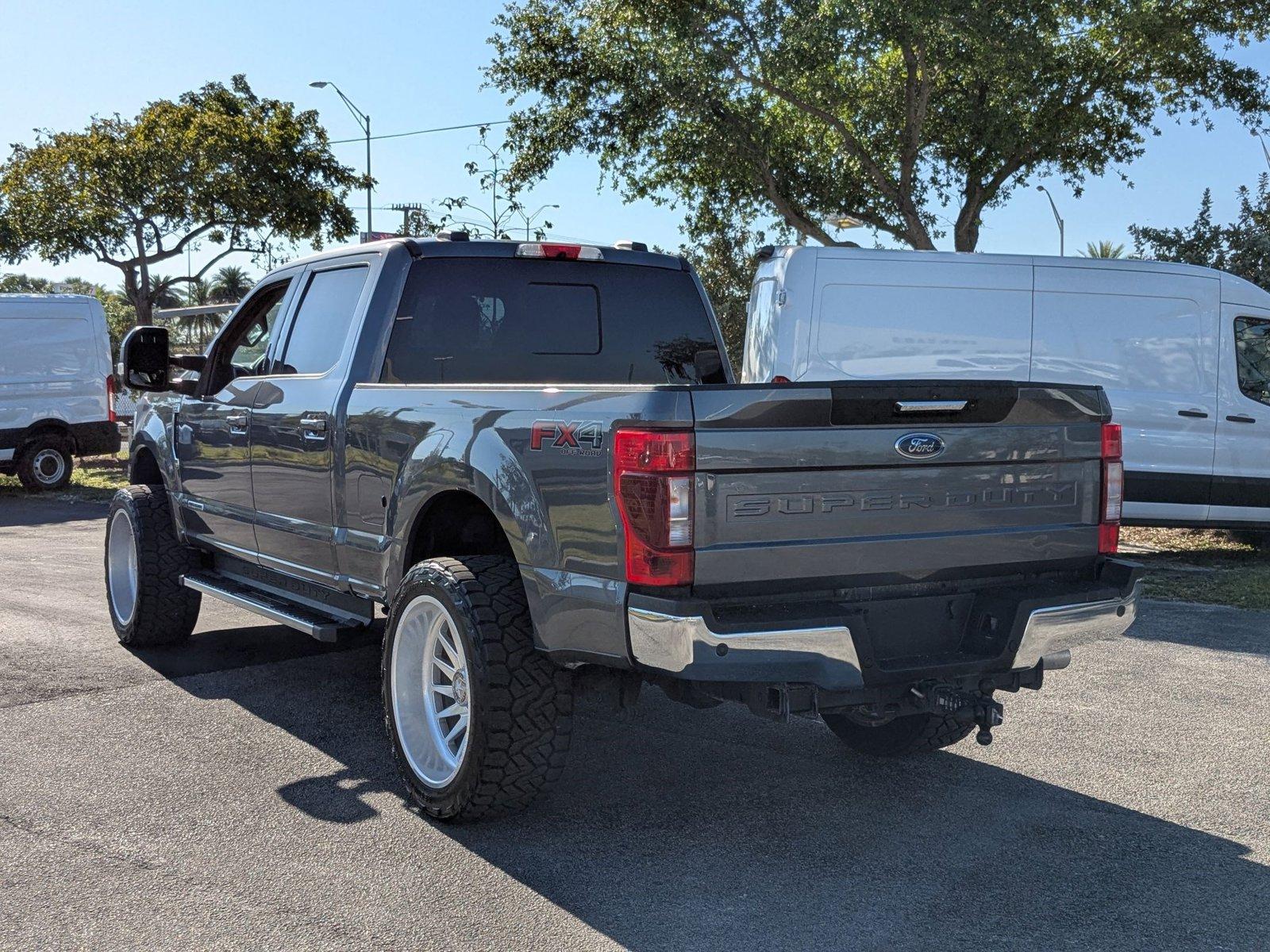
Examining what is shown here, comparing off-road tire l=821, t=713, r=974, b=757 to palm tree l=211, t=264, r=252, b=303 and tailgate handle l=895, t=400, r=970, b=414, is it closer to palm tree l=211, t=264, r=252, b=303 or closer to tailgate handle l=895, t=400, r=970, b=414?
tailgate handle l=895, t=400, r=970, b=414

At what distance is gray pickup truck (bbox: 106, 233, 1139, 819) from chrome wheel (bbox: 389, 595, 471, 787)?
10 mm

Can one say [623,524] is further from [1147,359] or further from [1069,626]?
[1147,359]

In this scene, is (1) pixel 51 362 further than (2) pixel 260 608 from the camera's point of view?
Yes

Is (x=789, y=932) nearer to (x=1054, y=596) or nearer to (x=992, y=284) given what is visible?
(x=1054, y=596)

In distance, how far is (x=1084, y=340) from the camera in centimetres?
1052

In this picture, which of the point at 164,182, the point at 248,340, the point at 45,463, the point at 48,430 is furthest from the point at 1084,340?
the point at 164,182

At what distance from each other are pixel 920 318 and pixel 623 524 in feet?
23.3

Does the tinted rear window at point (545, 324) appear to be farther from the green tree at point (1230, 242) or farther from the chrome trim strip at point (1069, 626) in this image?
the green tree at point (1230, 242)

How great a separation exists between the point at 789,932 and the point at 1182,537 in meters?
10.2

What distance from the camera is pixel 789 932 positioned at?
3.44 metres

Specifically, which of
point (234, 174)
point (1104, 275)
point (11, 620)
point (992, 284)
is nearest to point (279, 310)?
point (11, 620)

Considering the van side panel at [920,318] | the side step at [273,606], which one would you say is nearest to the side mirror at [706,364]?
the side step at [273,606]

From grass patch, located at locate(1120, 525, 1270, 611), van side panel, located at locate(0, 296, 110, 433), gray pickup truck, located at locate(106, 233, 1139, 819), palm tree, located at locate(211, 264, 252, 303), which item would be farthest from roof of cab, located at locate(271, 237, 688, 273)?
palm tree, located at locate(211, 264, 252, 303)

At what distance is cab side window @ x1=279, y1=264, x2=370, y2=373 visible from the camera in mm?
5402
